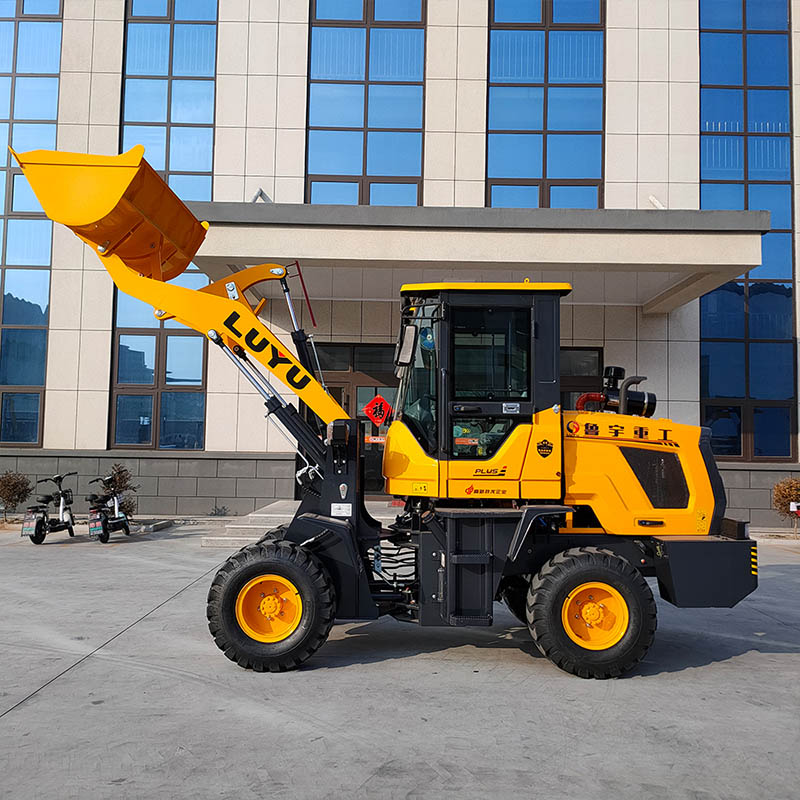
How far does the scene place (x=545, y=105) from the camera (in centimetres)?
1541

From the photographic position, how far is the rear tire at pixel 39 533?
37.8ft

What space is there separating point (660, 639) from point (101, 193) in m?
6.05

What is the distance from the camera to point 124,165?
18.3ft

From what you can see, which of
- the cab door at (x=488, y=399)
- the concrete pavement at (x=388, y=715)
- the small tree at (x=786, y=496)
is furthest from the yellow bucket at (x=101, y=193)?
the small tree at (x=786, y=496)

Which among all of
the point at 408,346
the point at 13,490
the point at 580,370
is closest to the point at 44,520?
the point at 13,490

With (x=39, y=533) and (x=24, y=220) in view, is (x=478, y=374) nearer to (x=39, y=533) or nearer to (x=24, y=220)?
(x=39, y=533)

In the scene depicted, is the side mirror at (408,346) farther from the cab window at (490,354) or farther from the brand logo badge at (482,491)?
the brand logo badge at (482,491)

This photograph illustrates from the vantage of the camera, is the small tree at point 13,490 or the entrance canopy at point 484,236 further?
the small tree at point 13,490

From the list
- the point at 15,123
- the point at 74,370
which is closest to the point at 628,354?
the point at 74,370

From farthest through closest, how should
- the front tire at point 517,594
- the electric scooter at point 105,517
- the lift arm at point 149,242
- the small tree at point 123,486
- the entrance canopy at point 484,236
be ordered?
the small tree at point 123,486 < the electric scooter at point 105,517 < the entrance canopy at point 484,236 < the front tire at point 517,594 < the lift arm at point 149,242

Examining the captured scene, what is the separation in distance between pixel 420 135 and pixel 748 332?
7949 mm

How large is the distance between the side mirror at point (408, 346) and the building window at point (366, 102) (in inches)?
400

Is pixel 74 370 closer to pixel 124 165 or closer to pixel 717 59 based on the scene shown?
pixel 124 165

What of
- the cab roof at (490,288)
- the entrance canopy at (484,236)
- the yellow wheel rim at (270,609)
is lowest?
the yellow wheel rim at (270,609)
